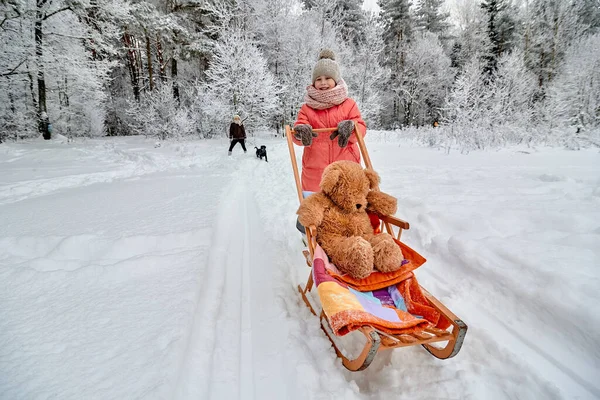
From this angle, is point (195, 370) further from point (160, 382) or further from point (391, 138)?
point (391, 138)

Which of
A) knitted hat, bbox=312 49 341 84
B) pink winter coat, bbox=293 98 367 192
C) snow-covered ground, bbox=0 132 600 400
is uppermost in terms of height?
knitted hat, bbox=312 49 341 84

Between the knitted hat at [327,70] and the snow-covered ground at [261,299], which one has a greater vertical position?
the knitted hat at [327,70]

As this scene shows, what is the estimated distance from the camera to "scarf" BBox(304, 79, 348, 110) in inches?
116

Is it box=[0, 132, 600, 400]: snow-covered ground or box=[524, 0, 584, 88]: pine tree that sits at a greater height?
box=[524, 0, 584, 88]: pine tree

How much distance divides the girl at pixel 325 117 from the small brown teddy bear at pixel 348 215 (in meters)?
0.73

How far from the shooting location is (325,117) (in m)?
→ 3.07

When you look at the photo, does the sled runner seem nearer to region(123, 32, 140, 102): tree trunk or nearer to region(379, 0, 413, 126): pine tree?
region(123, 32, 140, 102): tree trunk

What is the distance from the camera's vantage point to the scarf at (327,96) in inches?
116

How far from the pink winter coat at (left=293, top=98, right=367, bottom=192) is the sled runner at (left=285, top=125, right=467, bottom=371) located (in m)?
0.97

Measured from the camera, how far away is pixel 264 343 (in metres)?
1.97

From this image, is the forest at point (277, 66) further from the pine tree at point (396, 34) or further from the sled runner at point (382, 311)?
the sled runner at point (382, 311)

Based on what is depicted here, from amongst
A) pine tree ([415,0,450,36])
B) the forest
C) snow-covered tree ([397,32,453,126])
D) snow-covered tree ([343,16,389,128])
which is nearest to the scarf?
the forest

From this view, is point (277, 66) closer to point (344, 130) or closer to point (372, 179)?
point (344, 130)

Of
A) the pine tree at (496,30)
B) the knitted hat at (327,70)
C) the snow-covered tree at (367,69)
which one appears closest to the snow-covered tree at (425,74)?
Result: the pine tree at (496,30)
